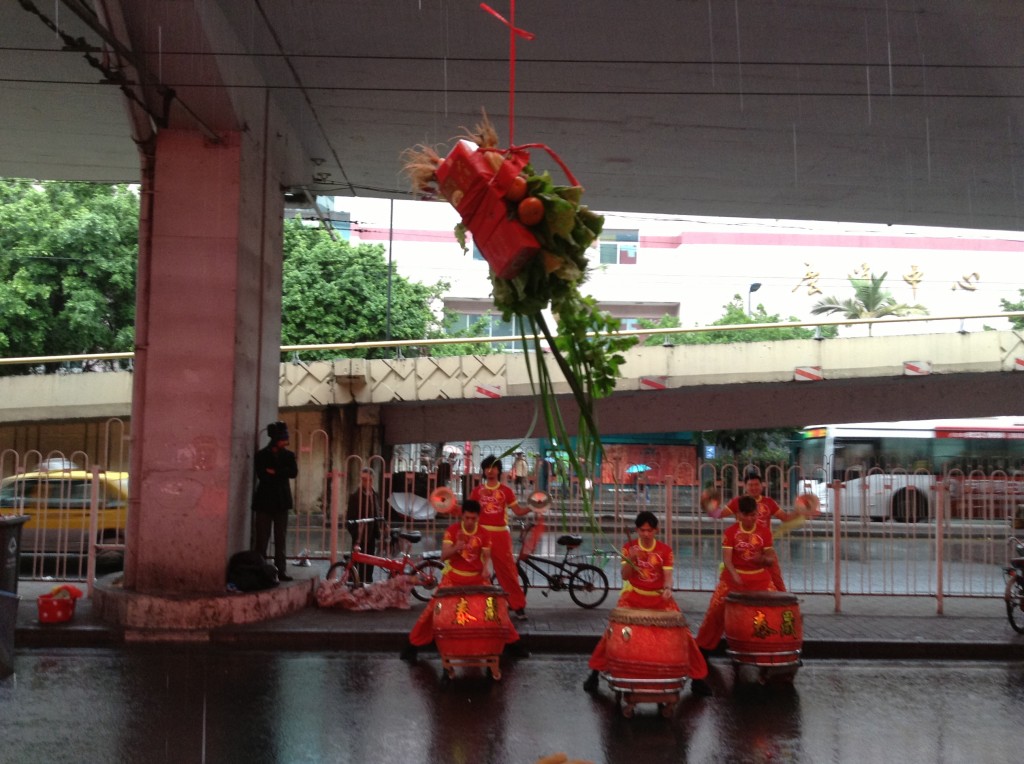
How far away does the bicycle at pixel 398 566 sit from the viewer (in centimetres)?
1123

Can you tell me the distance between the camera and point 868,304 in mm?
41062

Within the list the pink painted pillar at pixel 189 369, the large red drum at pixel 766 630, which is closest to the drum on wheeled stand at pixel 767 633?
the large red drum at pixel 766 630

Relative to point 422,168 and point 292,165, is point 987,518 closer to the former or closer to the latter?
point 292,165

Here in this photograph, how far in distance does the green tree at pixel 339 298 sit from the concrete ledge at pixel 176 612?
16.8 metres

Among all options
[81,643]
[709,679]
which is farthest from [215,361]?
[709,679]

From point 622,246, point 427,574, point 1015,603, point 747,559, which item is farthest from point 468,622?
point 622,246

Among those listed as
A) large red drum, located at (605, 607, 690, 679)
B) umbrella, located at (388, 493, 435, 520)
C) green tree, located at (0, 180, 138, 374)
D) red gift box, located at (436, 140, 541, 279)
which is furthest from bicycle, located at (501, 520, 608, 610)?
green tree, located at (0, 180, 138, 374)

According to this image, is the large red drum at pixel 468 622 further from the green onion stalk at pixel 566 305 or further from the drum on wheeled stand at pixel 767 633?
the green onion stalk at pixel 566 305

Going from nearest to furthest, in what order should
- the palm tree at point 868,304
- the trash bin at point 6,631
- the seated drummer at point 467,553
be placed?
the trash bin at point 6,631 < the seated drummer at point 467,553 < the palm tree at point 868,304

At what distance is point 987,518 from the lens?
1250cm

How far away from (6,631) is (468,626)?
11.0 feet

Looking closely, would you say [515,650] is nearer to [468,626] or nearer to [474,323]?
[468,626]

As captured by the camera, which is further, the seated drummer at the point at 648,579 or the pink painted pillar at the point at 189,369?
the pink painted pillar at the point at 189,369

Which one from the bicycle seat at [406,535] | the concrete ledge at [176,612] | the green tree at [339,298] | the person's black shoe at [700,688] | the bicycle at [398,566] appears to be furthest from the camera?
the green tree at [339,298]
